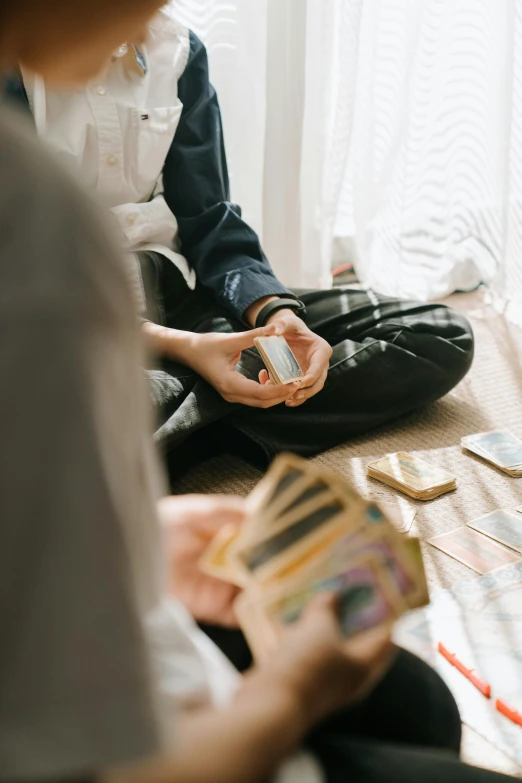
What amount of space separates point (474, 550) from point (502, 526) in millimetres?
96

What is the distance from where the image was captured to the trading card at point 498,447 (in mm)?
1628

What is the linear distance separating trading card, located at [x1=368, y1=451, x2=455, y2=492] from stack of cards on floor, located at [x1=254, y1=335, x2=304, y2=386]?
0.25m

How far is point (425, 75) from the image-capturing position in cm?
243

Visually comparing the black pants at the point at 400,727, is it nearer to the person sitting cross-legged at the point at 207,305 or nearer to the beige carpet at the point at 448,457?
the beige carpet at the point at 448,457

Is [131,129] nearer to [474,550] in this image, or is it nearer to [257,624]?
[474,550]

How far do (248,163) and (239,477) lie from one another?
110 cm

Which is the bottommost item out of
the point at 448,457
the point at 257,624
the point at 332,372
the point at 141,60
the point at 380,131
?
the point at 448,457

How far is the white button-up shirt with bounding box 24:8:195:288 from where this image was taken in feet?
5.04

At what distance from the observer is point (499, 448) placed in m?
1.67

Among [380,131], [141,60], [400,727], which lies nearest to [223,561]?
[400,727]

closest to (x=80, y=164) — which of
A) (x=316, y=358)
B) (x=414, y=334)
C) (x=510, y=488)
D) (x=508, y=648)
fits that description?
(x=316, y=358)

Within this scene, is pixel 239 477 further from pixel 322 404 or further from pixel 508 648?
pixel 508 648

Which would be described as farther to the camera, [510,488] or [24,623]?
[510,488]

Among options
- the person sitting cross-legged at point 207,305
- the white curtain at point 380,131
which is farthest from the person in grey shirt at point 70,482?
the white curtain at point 380,131
